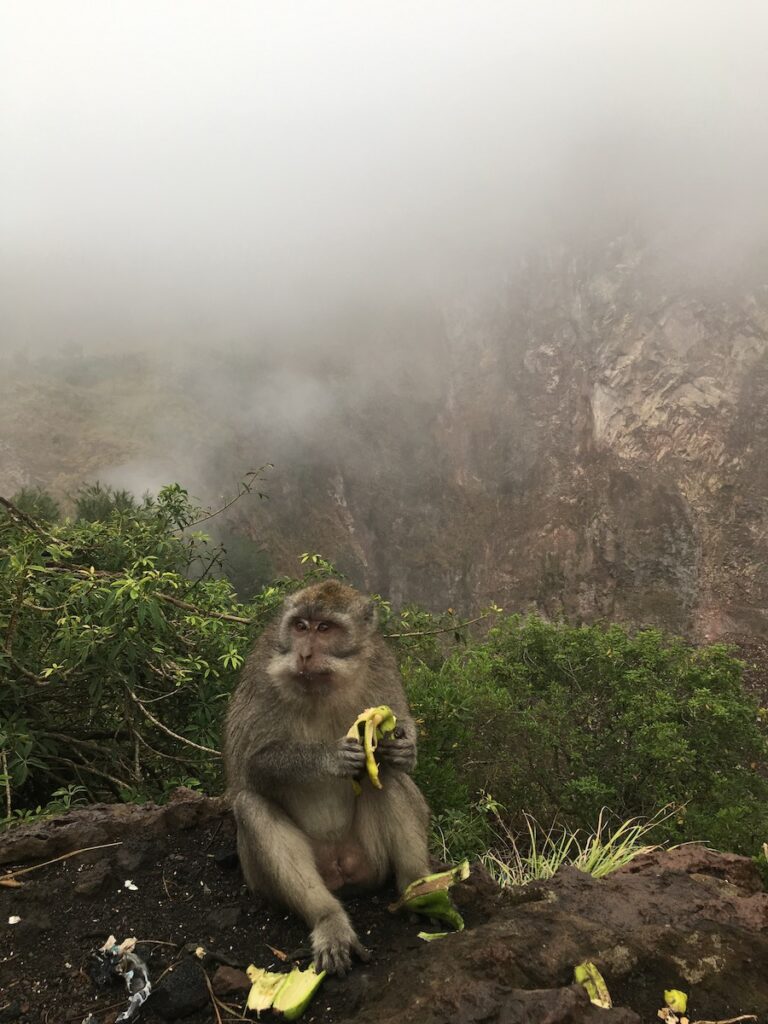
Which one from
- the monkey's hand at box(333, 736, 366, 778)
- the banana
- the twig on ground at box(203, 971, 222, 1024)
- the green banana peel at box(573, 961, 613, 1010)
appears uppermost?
the monkey's hand at box(333, 736, 366, 778)

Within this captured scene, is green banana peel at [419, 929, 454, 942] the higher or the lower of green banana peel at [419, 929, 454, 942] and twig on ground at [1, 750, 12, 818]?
the higher

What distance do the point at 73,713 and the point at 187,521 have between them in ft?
8.17

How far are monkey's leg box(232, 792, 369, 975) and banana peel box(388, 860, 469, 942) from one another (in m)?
0.28

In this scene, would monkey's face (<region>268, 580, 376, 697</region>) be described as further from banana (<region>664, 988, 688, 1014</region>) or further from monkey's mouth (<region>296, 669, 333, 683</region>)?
banana (<region>664, 988, 688, 1014</region>)

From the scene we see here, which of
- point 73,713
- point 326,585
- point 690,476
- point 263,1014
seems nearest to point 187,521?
point 73,713

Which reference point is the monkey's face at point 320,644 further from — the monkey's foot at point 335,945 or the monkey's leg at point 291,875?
the monkey's foot at point 335,945

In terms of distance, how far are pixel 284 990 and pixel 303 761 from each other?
847mm

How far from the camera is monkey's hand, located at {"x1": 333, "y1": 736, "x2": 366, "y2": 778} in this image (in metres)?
A: 2.84

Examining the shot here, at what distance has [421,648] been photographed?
290 inches

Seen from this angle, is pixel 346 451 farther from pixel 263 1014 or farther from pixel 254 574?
pixel 263 1014

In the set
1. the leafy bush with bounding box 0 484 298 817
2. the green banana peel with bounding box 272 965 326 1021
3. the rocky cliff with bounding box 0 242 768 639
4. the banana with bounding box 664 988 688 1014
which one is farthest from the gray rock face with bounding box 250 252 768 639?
the green banana peel with bounding box 272 965 326 1021

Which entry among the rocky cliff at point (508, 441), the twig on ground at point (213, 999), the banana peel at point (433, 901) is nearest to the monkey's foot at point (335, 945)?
the banana peel at point (433, 901)

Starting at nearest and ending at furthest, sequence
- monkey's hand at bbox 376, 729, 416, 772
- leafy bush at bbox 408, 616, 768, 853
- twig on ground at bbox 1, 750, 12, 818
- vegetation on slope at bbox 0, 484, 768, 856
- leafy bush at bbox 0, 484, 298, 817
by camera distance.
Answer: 1. monkey's hand at bbox 376, 729, 416, 772
2. twig on ground at bbox 1, 750, 12, 818
3. leafy bush at bbox 0, 484, 298, 817
4. vegetation on slope at bbox 0, 484, 768, 856
5. leafy bush at bbox 408, 616, 768, 853

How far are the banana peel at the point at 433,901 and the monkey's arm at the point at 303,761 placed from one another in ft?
1.91
